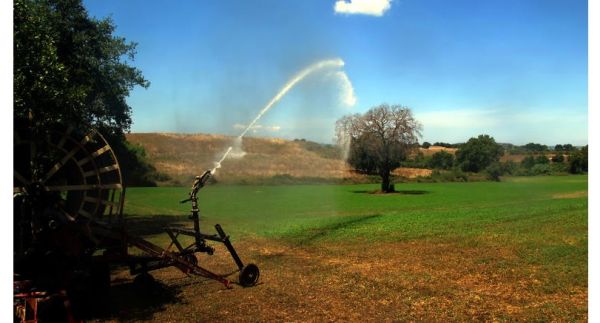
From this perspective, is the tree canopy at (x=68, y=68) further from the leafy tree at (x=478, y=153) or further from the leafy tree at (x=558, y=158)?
the leafy tree at (x=478, y=153)

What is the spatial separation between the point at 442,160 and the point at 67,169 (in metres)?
72.6

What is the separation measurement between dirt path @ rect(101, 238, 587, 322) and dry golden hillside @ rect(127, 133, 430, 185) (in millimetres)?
22575

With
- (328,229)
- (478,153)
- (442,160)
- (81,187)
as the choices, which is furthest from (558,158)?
(81,187)

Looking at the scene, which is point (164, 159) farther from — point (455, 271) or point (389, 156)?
point (455, 271)

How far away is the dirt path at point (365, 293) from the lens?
9.88 m

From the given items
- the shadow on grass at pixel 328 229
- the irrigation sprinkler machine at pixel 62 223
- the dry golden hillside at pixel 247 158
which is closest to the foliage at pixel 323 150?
the dry golden hillside at pixel 247 158

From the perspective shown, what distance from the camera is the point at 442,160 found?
75.9m

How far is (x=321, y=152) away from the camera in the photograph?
175 feet

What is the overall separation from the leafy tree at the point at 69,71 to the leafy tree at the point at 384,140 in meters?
34.6

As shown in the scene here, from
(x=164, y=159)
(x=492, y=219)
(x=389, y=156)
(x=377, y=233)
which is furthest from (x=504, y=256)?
(x=389, y=156)

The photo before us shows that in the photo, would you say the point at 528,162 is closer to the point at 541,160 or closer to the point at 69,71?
the point at 541,160

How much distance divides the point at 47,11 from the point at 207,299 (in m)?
13.5

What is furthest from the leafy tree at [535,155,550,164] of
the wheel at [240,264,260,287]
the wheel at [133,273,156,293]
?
the wheel at [133,273,156,293]
